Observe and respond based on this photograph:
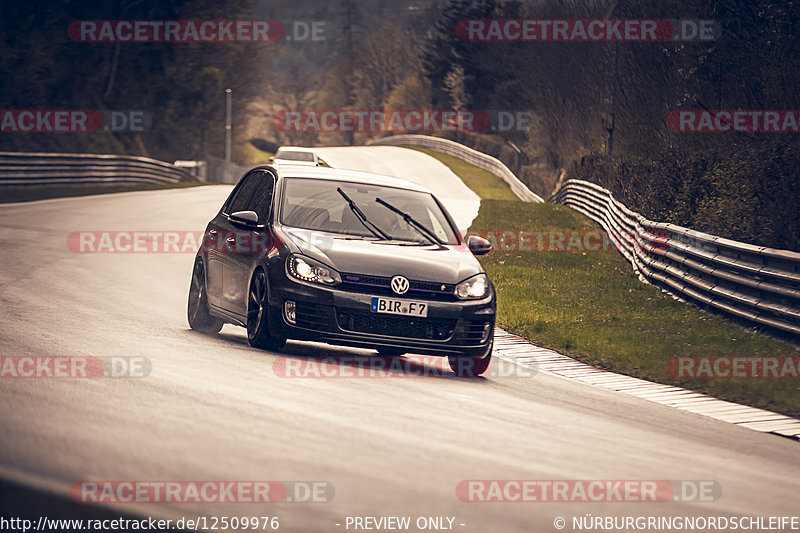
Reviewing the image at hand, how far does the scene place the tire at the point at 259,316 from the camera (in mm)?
9703

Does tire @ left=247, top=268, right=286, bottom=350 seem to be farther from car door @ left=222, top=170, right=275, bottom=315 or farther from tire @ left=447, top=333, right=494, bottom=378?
tire @ left=447, top=333, right=494, bottom=378

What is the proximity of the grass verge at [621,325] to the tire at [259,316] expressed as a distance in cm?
353

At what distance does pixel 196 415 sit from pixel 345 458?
1209mm

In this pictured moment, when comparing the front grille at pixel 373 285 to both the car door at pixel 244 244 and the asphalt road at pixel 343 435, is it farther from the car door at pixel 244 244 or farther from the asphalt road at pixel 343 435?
the car door at pixel 244 244

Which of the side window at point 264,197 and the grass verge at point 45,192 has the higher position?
the grass verge at point 45,192

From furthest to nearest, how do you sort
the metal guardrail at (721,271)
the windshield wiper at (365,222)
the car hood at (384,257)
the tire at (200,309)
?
the metal guardrail at (721,271)
the tire at (200,309)
the windshield wiper at (365,222)
the car hood at (384,257)

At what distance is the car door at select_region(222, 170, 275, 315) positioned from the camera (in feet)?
34.0

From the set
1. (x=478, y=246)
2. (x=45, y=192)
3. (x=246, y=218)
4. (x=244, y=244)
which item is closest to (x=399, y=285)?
(x=478, y=246)

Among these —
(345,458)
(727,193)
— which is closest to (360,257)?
(345,458)

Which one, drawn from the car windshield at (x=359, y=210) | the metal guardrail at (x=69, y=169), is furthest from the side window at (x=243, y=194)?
the metal guardrail at (x=69, y=169)

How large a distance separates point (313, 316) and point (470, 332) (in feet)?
4.52

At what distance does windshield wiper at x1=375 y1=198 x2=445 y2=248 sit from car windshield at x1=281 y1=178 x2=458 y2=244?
27 mm

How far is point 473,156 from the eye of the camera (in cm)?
7388

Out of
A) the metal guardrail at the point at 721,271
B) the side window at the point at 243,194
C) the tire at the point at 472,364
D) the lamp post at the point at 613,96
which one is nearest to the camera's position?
the tire at the point at 472,364
